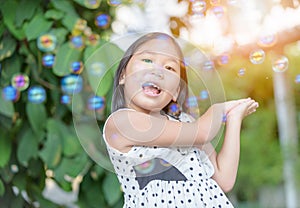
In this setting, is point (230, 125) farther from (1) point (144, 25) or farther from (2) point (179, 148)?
(1) point (144, 25)

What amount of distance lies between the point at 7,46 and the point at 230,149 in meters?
0.81

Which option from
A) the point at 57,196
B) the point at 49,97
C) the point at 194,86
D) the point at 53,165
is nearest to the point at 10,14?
Result: the point at 49,97

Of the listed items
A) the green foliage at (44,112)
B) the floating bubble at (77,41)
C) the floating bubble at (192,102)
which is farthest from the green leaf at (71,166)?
the floating bubble at (192,102)

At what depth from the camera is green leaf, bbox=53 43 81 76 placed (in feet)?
4.70

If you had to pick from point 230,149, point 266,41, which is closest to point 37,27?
point 266,41

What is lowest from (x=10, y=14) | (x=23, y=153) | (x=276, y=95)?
(x=276, y=95)

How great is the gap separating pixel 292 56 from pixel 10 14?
337 cm

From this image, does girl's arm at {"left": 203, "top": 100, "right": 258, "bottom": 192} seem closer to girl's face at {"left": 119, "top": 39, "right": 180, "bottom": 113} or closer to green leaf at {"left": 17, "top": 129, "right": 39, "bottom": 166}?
girl's face at {"left": 119, "top": 39, "right": 180, "bottom": 113}

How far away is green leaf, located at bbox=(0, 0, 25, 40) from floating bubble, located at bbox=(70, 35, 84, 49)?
13 centimetres

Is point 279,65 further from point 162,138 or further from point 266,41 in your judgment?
point 162,138

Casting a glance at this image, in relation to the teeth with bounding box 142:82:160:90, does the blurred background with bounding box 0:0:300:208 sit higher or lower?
lower

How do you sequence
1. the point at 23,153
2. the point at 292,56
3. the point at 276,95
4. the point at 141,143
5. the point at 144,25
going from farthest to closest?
the point at 276,95, the point at 292,56, the point at 23,153, the point at 144,25, the point at 141,143

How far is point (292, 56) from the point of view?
4.65 metres

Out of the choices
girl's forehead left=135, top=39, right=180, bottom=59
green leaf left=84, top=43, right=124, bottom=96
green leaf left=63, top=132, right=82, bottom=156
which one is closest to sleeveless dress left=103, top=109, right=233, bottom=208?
girl's forehead left=135, top=39, right=180, bottom=59
